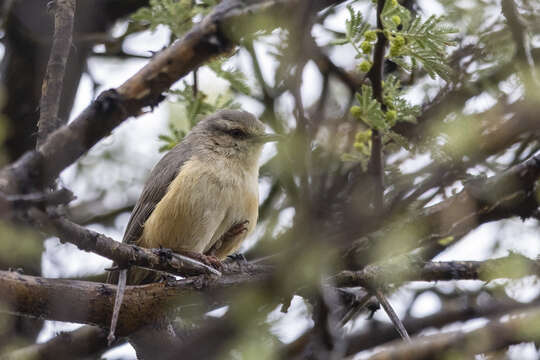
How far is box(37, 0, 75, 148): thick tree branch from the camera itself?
3.84 meters

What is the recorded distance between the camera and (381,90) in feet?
16.6

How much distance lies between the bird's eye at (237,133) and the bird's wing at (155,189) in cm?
58

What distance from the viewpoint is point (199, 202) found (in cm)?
630

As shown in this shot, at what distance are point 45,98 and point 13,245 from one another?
1401mm

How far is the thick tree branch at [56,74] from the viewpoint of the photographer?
384 centimetres

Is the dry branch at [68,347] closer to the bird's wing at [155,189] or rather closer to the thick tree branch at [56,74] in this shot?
the bird's wing at [155,189]

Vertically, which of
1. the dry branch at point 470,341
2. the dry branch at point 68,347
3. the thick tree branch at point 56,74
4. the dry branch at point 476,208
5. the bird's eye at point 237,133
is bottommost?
the dry branch at point 470,341

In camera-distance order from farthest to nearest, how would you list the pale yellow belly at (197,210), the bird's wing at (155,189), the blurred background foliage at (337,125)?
the bird's wing at (155,189) → the pale yellow belly at (197,210) → the blurred background foliage at (337,125)

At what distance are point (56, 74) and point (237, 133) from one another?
345 centimetres

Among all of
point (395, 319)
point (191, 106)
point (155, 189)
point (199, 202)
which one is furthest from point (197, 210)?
point (395, 319)

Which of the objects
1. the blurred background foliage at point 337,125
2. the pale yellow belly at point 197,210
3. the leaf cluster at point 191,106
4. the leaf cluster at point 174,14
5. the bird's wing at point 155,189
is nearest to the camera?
the blurred background foliage at point 337,125

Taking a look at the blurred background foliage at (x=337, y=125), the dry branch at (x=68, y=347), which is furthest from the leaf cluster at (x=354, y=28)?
the dry branch at (x=68, y=347)

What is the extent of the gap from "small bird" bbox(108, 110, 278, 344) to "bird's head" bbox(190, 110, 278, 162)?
0.5 inches

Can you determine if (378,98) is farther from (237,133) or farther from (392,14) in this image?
(237,133)
